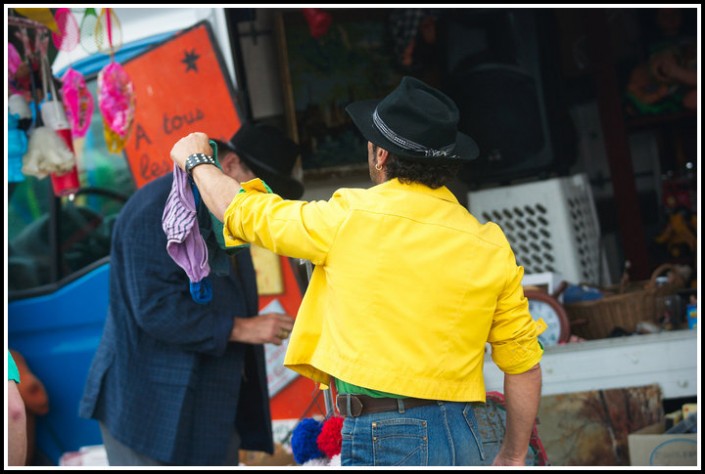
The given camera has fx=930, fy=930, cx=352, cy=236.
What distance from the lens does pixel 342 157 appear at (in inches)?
200

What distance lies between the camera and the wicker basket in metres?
4.52

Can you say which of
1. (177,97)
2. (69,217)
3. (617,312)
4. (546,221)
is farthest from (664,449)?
(69,217)

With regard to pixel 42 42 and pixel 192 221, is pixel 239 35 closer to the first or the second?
→ pixel 42 42

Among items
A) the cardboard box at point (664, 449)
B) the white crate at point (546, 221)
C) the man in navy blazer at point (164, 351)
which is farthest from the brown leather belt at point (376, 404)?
the white crate at point (546, 221)

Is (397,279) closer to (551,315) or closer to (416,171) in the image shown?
(416,171)

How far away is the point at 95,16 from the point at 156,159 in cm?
84

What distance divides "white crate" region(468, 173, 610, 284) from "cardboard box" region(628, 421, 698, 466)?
1269mm

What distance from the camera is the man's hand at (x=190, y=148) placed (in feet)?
8.36

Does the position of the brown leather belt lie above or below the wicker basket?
above

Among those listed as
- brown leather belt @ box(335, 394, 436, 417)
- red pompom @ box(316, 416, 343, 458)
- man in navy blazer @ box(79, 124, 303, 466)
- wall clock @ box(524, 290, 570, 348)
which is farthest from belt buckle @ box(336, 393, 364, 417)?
wall clock @ box(524, 290, 570, 348)

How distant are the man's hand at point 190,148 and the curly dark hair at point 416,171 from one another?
20.3 inches

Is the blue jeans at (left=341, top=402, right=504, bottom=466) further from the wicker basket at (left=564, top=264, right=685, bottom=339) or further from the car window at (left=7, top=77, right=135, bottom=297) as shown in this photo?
the car window at (left=7, top=77, right=135, bottom=297)

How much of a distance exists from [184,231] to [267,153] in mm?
1144

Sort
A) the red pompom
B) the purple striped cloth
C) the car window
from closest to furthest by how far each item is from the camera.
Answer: the purple striped cloth
the red pompom
the car window
